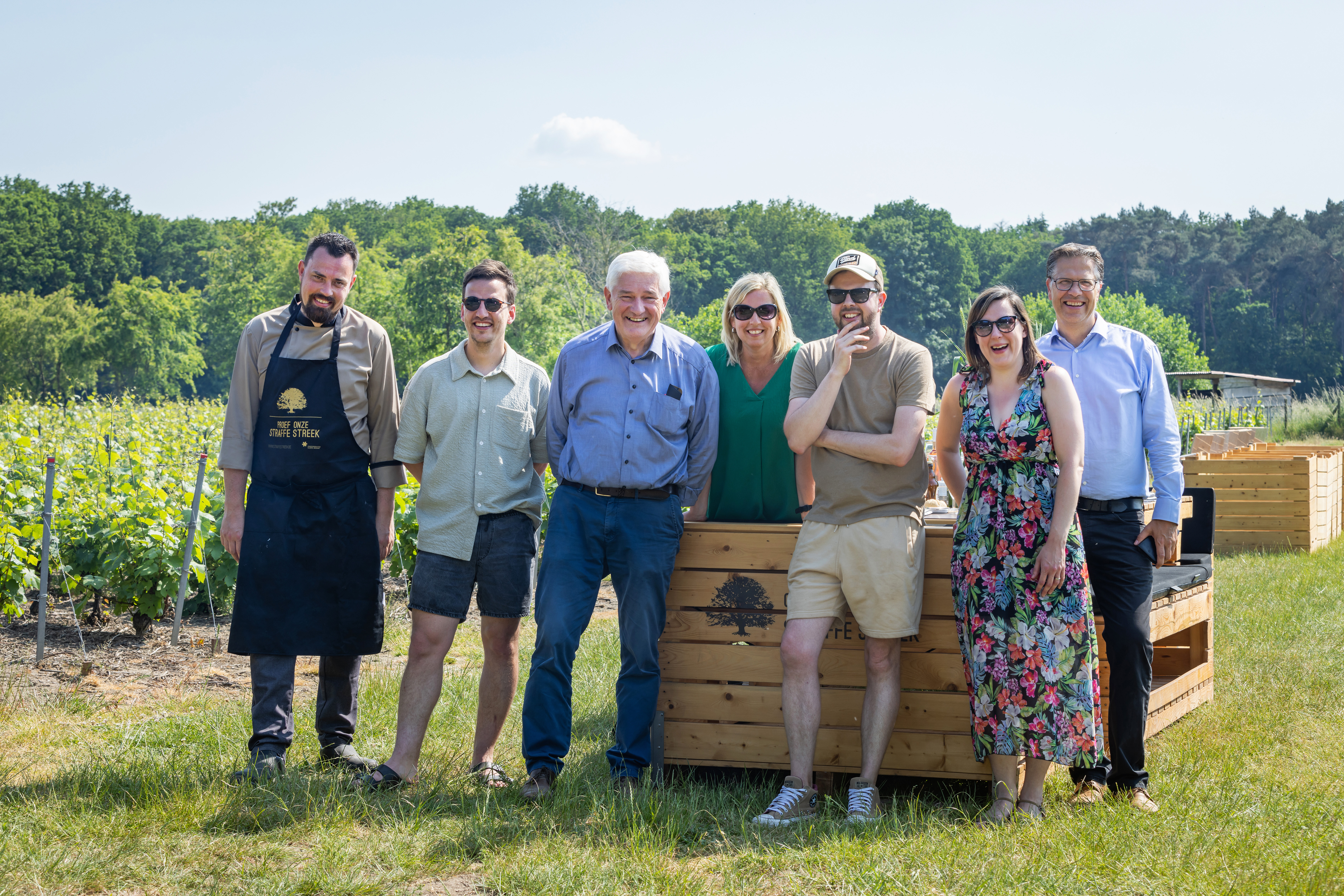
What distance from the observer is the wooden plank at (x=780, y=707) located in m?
4.11

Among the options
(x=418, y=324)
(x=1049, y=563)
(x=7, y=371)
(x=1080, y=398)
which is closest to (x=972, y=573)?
(x=1049, y=563)

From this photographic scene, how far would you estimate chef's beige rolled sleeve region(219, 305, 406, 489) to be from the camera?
4250mm

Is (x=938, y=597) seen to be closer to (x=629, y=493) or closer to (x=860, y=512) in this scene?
(x=860, y=512)

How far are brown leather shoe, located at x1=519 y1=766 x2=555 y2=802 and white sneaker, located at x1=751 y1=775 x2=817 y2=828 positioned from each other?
775 mm

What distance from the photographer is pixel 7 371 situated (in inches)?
2051

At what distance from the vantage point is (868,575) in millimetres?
3857

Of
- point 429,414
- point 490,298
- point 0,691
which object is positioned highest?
point 490,298

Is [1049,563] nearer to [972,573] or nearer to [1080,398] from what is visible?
[972,573]

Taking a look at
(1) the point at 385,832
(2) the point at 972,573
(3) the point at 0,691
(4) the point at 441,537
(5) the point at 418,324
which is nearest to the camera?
(1) the point at 385,832

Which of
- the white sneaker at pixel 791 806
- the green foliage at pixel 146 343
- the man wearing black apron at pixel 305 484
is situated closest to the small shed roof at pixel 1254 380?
the white sneaker at pixel 791 806

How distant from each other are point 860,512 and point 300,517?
223 cm

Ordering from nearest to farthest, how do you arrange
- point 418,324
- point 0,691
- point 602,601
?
1. point 0,691
2. point 602,601
3. point 418,324

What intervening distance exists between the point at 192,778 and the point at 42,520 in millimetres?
3961

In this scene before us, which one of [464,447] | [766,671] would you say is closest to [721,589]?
[766,671]
